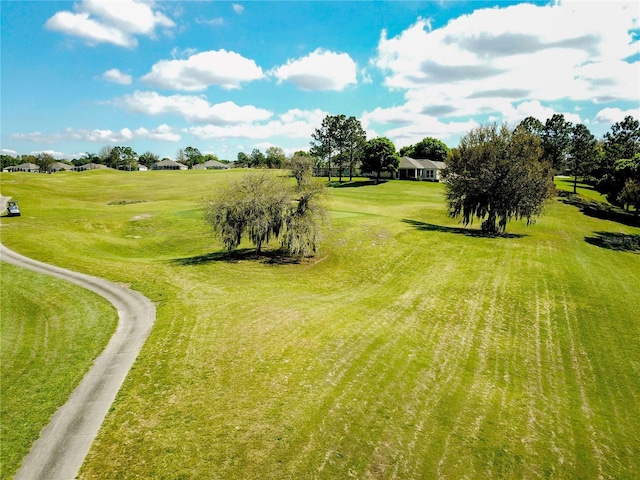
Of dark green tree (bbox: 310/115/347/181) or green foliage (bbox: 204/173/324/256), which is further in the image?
dark green tree (bbox: 310/115/347/181)

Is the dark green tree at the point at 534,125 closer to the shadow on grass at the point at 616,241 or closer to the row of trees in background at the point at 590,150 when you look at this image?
the row of trees in background at the point at 590,150

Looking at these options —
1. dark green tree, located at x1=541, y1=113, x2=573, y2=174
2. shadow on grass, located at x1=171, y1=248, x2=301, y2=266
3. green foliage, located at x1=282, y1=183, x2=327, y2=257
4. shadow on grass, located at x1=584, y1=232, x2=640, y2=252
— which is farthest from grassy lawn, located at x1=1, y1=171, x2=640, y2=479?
dark green tree, located at x1=541, y1=113, x2=573, y2=174

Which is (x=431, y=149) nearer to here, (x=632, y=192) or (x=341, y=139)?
(x=341, y=139)

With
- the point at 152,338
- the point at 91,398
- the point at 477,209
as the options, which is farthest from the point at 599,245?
the point at 91,398

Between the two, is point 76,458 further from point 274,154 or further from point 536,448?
point 274,154

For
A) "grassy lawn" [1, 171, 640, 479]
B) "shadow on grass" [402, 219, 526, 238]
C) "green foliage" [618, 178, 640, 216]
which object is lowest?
"grassy lawn" [1, 171, 640, 479]

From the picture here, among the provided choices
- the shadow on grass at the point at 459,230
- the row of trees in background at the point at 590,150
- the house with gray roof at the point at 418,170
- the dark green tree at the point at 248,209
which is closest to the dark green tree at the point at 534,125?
the row of trees in background at the point at 590,150

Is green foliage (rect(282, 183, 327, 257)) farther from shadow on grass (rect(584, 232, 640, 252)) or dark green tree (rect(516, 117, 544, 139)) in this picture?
dark green tree (rect(516, 117, 544, 139))
